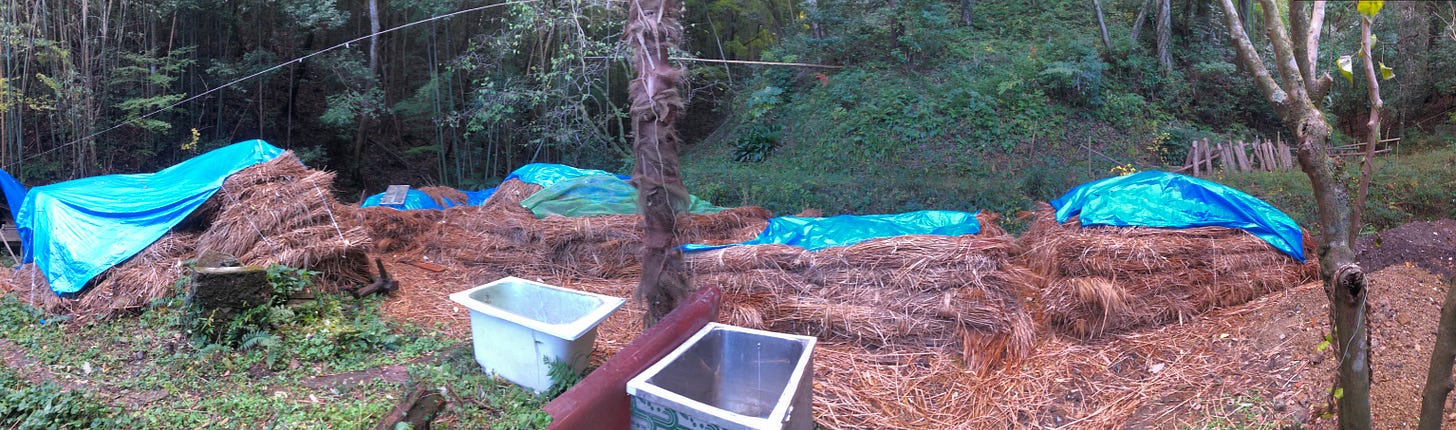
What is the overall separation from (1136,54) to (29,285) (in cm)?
1331

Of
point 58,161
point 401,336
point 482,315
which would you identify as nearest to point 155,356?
point 401,336

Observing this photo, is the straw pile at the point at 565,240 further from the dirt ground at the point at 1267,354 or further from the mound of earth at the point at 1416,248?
the mound of earth at the point at 1416,248

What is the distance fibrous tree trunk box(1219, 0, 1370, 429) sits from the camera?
182 cm

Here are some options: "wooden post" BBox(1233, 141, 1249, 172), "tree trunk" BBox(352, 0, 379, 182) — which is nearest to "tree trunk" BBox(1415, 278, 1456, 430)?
"wooden post" BBox(1233, 141, 1249, 172)

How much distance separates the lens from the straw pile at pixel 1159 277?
4.19 meters

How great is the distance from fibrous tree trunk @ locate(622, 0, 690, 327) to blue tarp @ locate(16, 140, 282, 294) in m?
3.55

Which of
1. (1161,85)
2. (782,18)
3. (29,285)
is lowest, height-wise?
(29,285)

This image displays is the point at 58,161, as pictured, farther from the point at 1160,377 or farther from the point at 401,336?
the point at 1160,377

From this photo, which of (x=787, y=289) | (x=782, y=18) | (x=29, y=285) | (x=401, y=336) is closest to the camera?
(x=401, y=336)

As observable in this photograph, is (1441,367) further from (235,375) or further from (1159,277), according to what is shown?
(235,375)

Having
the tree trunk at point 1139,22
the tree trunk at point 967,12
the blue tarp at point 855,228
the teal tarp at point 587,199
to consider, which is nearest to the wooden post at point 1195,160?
the tree trunk at point 1139,22

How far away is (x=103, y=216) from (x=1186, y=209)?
24.0 feet

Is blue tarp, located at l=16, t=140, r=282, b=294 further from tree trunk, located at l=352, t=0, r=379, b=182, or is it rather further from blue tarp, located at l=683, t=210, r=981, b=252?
tree trunk, located at l=352, t=0, r=379, b=182

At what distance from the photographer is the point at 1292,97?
1.85 metres
